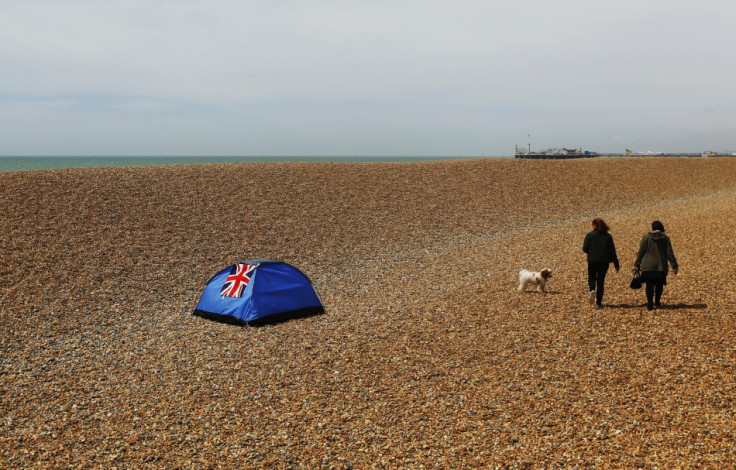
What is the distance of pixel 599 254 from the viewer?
11.9 meters

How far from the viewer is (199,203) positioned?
22.3 meters

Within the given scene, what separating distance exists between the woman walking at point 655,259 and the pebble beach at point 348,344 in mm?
579

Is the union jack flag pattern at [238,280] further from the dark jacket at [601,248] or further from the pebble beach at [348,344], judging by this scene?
the dark jacket at [601,248]

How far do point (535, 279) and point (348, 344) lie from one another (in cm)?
546

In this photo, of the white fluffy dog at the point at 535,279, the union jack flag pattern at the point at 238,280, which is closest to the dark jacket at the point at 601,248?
the white fluffy dog at the point at 535,279

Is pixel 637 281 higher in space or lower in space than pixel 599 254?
lower

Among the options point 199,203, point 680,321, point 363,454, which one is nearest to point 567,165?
point 199,203

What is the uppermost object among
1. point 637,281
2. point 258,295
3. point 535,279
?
point 637,281

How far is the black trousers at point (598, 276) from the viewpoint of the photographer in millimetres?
12070

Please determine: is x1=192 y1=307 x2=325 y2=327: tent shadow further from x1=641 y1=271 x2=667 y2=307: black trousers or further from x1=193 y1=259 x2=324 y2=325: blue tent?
x1=641 y1=271 x2=667 y2=307: black trousers

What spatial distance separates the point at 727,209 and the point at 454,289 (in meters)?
17.6

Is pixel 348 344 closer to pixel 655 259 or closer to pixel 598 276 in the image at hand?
pixel 598 276

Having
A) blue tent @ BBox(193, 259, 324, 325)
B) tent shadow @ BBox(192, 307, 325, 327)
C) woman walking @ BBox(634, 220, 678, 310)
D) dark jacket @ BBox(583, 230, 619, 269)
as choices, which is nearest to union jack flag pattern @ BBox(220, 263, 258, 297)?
blue tent @ BBox(193, 259, 324, 325)

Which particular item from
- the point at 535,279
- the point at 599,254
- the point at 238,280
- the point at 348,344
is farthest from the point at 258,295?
the point at 599,254
